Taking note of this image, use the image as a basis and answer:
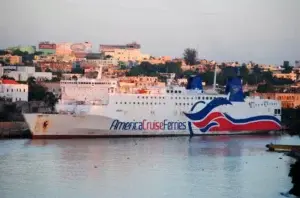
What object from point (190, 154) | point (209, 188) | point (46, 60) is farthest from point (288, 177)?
point (46, 60)

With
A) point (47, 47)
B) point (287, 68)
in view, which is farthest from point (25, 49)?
point (287, 68)

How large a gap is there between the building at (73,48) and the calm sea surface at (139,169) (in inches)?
1778

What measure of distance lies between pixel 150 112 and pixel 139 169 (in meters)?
7.96

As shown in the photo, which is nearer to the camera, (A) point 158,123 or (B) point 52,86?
(A) point 158,123

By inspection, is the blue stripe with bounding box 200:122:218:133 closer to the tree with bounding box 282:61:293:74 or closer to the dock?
the dock

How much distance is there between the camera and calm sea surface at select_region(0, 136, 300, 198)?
18250 mm

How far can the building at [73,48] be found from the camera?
2854 inches

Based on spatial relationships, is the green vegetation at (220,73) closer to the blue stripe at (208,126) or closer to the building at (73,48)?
the building at (73,48)

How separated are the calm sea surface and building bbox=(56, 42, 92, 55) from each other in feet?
148

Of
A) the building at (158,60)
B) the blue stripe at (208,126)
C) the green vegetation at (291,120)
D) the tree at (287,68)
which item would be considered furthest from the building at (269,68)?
the blue stripe at (208,126)

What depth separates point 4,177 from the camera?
63.5ft

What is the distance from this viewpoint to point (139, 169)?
829 inches

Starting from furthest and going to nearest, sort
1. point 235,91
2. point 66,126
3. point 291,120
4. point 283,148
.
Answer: point 291,120, point 235,91, point 66,126, point 283,148

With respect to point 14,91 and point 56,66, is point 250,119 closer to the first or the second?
point 14,91
